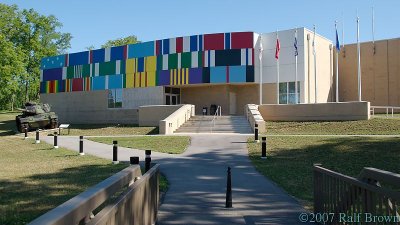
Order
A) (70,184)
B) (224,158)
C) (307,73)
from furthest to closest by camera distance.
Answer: (307,73), (224,158), (70,184)

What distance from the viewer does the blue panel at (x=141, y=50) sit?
43.6 meters

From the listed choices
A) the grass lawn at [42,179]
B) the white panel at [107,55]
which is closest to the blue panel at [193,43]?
the white panel at [107,55]

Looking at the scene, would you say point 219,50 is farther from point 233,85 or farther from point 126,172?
point 126,172

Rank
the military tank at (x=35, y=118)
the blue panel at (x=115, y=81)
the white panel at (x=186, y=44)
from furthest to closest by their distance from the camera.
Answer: the blue panel at (x=115, y=81)
the white panel at (x=186, y=44)
the military tank at (x=35, y=118)

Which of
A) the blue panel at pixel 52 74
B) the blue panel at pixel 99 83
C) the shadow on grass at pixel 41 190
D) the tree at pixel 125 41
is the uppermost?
the tree at pixel 125 41

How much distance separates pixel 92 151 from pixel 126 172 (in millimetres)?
15112

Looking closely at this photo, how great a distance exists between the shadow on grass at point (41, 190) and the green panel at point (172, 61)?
29.2 metres

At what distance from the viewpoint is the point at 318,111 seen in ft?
97.1

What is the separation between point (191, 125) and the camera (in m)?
31.3

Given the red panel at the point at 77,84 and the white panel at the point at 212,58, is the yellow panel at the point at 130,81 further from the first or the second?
the white panel at the point at 212,58

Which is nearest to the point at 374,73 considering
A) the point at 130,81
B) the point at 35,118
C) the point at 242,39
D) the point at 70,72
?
the point at 242,39

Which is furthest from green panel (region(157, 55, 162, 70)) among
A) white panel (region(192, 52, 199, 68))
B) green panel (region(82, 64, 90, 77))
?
green panel (region(82, 64, 90, 77))

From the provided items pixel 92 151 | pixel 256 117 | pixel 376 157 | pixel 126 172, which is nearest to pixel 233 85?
pixel 256 117

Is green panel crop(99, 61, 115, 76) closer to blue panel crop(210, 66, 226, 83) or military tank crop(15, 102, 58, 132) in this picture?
military tank crop(15, 102, 58, 132)
